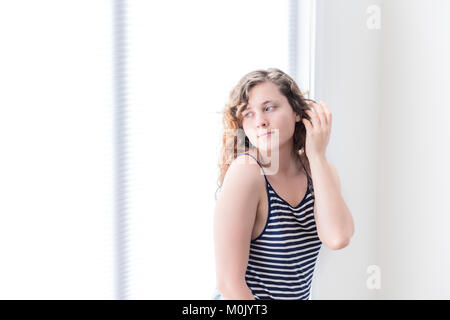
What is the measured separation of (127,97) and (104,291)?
521 mm

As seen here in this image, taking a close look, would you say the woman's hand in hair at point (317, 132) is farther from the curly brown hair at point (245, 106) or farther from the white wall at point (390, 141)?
the white wall at point (390, 141)

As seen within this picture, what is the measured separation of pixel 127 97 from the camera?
1.02m

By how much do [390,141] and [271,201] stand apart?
918mm

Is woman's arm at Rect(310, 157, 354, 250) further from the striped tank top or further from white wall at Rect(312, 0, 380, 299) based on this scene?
white wall at Rect(312, 0, 380, 299)

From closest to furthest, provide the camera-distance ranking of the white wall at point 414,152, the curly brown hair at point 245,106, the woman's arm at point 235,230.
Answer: the woman's arm at point 235,230, the curly brown hair at point 245,106, the white wall at point 414,152

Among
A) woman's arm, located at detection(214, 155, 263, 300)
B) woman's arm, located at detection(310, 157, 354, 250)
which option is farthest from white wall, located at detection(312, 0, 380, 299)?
woman's arm, located at detection(214, 155, 263, 300)

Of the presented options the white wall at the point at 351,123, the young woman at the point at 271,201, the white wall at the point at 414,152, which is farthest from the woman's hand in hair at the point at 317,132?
the white wall at the point at 414,152

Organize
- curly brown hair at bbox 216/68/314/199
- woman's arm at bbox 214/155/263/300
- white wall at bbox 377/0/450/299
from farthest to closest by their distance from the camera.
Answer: white wall at bbox 377/0/450/299
curly brown hair at bbox 216/68/314/199
woman's arm at bbox 214/155/263/300

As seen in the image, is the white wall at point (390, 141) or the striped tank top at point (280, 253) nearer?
the striped tank top at point (280, 253)

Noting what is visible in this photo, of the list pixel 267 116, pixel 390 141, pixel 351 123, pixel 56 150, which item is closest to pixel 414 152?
pixel 390 141

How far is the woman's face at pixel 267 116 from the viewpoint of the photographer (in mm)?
900

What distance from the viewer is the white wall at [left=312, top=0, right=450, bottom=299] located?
4.61 feet

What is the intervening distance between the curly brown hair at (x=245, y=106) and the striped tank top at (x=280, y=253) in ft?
0.37

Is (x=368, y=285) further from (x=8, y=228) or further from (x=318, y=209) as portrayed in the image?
(x=8, y=228)
